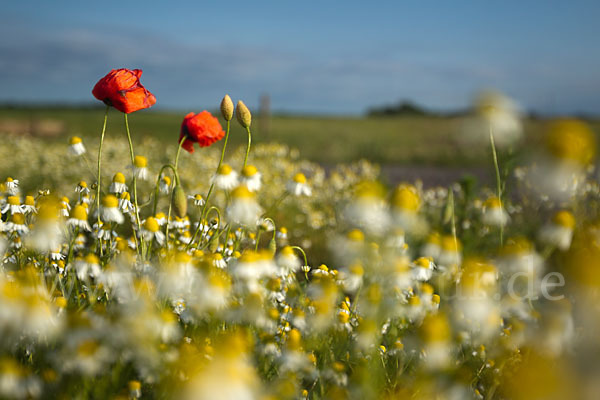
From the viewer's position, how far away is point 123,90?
2.51 meters

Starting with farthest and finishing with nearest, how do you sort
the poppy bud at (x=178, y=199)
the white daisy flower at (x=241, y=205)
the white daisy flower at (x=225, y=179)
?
the poppy bud at (x=178, y=199) < the white daisy flower at (x=225, y=179) < the white daisy flower at (x=241, y=205)

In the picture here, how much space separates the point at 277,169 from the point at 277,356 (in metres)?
5.45

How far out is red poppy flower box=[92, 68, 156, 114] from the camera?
250cm

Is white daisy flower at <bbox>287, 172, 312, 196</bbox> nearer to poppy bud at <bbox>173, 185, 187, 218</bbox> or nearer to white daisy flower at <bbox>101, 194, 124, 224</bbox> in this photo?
poppy bud at <bbox>173, 185, 187, 218</bbox>

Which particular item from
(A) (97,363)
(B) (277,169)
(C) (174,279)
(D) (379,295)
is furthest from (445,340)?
(B) (277,169)

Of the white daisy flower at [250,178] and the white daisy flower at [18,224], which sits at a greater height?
the white daisy flower at [250,178]

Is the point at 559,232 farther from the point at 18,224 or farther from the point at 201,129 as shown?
the point at 18,224

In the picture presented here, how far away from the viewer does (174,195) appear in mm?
2459

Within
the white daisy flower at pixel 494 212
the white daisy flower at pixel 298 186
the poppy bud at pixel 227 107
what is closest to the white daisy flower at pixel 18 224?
the poppy bud at pixel 227 107

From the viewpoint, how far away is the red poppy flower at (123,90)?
250cm

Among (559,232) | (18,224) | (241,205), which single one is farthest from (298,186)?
(18,224)

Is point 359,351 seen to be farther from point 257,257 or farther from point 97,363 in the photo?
point 97,363

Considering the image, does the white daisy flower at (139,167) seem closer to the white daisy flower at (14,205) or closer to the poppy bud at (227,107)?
the poppy bud at (227,107)

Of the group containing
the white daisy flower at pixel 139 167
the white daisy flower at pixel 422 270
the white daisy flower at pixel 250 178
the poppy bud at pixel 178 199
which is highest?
the white daisy flower at pixel 250 178
